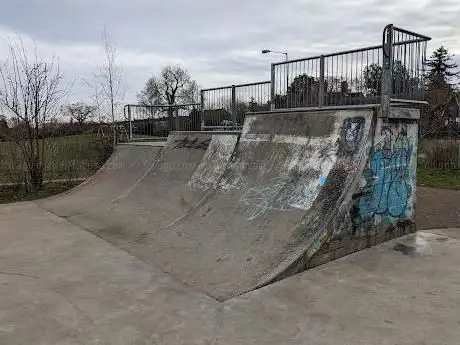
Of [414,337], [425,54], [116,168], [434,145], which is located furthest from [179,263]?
[434,145]

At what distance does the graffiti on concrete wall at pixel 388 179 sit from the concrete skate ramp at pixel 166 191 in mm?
3200

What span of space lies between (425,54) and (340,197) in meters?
3.25

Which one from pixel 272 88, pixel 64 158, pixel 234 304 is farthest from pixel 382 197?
pixel 64 158

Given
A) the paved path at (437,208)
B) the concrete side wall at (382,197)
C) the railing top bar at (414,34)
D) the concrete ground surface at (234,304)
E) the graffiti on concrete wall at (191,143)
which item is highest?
the railing top bar at (414,34)

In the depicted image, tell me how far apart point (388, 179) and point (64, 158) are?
40.3 ft

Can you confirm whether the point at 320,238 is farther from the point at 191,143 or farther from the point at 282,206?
the point at 191,143

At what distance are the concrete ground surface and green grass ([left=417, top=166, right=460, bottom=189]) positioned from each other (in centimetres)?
783

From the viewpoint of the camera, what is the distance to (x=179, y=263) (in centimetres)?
555

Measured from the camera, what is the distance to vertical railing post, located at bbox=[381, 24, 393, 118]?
6109 millimetres

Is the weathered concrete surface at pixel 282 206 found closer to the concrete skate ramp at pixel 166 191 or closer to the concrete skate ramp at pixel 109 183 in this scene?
the concrete skate ramp at pixel 166 191

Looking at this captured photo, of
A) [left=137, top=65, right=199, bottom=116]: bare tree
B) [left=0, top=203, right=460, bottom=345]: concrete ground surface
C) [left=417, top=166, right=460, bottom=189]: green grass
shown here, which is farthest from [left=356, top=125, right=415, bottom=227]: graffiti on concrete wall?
[left=137, top=65, right=199, bottom=116]: bare tree

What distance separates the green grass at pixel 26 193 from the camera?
1216 centimetres

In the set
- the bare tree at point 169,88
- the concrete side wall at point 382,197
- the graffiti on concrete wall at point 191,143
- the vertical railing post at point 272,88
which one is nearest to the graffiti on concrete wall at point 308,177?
the concrete side wall at point 382,197

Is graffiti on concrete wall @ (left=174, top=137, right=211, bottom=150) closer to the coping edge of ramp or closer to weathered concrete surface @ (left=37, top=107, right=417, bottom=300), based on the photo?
weathered concrete surface @ (left=37, top=107, right=417, bottom=300)
